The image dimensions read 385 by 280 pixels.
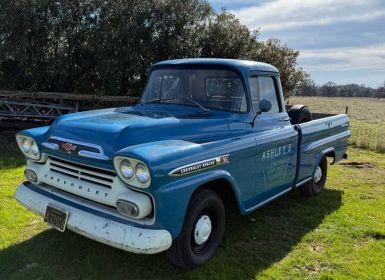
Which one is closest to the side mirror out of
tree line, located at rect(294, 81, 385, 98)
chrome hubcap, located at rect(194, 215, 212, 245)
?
chrome hubcap, located at rect(194, 215, 212, 245)

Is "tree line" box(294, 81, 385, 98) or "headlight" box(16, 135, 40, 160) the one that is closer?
"headlight" box(16, 135, 40, 160)

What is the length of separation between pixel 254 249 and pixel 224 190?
81cm

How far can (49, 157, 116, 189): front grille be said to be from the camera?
350 centimetres

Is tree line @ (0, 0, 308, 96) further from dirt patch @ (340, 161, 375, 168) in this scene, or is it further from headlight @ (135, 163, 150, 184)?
headlight @ (135, 163, 150, 184)

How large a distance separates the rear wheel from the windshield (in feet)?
7.22

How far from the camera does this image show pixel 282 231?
197 inches

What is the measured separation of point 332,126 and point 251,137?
2505 mm

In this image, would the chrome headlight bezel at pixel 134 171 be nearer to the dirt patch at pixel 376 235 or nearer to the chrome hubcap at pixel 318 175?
the dirt patch at pixel 376 235

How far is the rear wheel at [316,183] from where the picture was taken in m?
6.19

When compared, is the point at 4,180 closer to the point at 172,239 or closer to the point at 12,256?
the point at 12,256

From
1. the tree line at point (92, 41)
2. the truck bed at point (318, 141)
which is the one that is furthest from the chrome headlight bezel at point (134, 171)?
the tree line at point (92, 41)

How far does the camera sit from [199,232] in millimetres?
3822

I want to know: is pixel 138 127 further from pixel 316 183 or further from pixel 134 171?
pixel 316 183

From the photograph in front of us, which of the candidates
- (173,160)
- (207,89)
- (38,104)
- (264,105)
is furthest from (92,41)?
(173,160)
